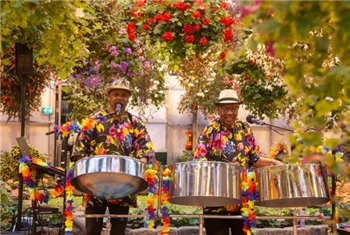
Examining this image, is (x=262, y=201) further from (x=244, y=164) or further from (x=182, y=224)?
(x=182, y=224)

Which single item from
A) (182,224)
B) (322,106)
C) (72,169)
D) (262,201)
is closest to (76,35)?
(72,169)

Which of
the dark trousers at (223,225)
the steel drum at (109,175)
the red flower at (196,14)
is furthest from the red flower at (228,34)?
the steel drum at (109,175)

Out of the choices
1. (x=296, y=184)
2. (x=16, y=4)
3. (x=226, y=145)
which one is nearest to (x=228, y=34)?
(x=226, y=145)

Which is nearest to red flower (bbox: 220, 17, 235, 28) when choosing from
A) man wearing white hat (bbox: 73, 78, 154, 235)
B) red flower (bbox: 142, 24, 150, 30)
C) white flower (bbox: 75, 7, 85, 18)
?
red flower (bbox: 142, 24, 150, 30)

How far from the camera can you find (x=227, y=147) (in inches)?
156

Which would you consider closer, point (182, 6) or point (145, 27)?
point (182, 6)

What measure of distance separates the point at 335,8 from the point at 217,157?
2.57 m

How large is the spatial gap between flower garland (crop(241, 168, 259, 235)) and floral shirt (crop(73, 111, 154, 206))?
0.57 meters

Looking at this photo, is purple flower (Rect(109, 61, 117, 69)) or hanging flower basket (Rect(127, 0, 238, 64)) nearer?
hanging flower basket (Rect(127, 0, 238, 64))

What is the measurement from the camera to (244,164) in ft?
13.0

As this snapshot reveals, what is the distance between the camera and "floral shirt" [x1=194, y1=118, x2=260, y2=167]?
394 cm

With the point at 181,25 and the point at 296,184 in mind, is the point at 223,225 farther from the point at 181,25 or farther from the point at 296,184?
the point at 181,25

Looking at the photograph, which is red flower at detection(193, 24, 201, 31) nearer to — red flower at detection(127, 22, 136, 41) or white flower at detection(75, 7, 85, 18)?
red flower at detection(127, 22, 136, 41)

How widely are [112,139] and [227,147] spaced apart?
708 mm
